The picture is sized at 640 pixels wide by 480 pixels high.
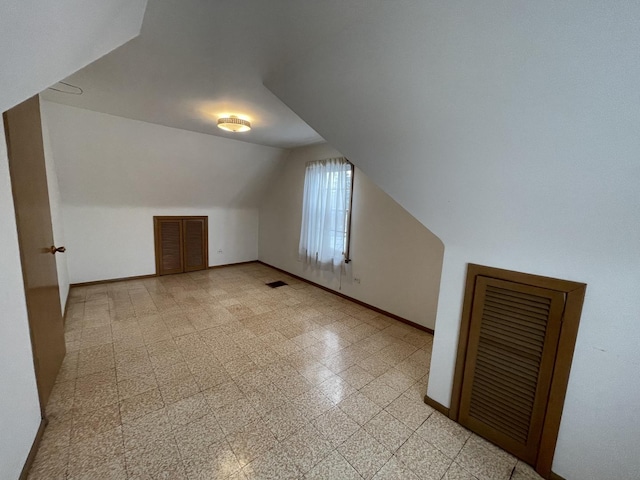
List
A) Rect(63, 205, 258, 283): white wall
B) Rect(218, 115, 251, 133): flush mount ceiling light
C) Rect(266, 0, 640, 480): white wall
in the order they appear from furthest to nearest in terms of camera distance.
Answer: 1. Rect(63, 205, 258, 283): white wall
2. Rect(218, 115, 251, 133): flush mount ceiling light
3. Rect(266, 0, 640, 480): white wall

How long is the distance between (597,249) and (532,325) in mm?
514

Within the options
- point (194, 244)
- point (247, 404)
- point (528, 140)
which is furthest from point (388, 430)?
point (194, 244)

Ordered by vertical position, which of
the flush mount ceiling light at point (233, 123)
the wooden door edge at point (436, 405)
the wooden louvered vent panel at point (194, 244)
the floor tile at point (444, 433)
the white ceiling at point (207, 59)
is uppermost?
the white ceiling at point (207, 59)

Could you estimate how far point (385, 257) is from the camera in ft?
11.1

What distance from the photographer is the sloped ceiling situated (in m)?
0.66

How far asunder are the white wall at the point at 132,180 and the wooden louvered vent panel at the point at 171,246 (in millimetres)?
182

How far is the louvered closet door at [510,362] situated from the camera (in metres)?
1.41

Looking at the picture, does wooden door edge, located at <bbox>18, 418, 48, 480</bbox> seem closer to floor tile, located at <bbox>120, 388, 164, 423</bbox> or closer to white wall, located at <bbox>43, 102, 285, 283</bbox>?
floor tile, located at <bbox>120, 388, 164, 423</bbox>

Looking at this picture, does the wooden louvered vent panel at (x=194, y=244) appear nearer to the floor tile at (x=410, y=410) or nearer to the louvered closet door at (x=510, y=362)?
the floor tile at (x=410, y=410)

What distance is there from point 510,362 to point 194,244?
5225 millimetres

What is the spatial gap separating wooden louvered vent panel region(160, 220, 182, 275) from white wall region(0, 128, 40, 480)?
3514 mm

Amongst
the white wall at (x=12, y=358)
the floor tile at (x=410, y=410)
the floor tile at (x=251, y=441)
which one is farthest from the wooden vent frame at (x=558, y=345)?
the white wall at (x=12, y=358)

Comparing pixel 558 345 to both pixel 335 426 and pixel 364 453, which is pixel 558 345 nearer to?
pixel 364 453

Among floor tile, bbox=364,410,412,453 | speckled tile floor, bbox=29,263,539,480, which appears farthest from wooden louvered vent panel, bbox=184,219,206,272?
floor tile, bbox=364,410,412,453
